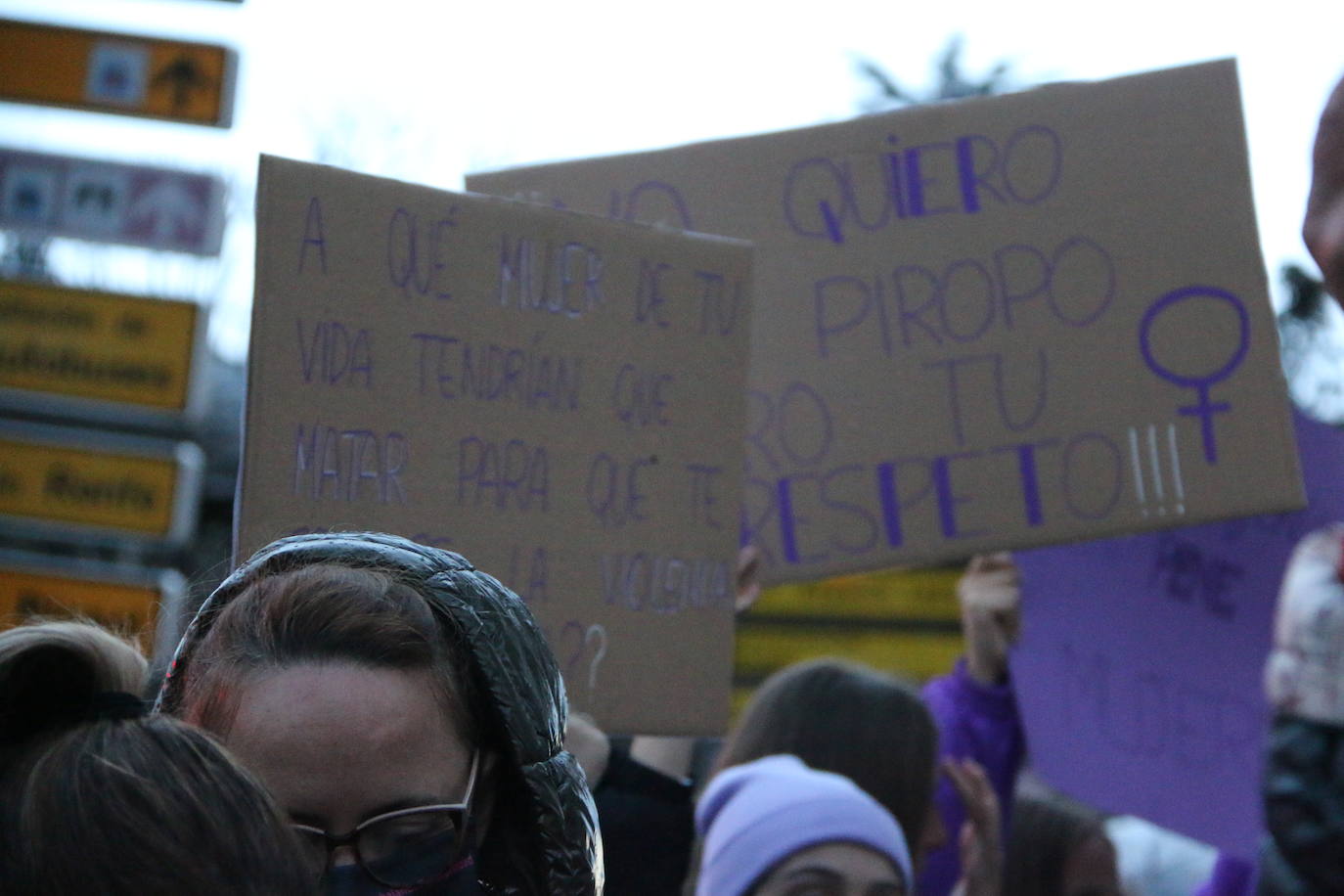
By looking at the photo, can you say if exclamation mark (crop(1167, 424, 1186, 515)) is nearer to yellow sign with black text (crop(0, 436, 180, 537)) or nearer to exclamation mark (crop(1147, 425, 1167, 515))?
exclamation mark (crop(1147, 425, 1167, 515))

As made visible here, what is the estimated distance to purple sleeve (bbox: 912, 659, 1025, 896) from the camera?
12.2 ft

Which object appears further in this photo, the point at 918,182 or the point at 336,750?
the point at 918,182

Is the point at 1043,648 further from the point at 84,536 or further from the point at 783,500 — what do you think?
the point at 84,536

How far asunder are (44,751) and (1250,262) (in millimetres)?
2329

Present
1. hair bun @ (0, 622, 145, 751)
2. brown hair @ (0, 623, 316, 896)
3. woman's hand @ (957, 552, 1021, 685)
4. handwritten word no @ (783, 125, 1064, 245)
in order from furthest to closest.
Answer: woman's hand @ (957, 552, 1021, 685) → handwritten word no @ (783, 125, 1064, 245) → hair bun @ (0, 622, 145, 751) → brown hair @ (0, 623, 316, 896)

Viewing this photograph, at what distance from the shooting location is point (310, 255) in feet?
6.57

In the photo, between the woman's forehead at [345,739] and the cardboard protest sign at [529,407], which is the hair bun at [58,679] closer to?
the woman's forehead at [345,739]

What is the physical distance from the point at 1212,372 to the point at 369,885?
198 centimetres

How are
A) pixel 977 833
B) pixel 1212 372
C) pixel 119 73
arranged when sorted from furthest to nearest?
pixel 119 73 → pixel 977 833 → pixel 1212 372

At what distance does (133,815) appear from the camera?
0.91m

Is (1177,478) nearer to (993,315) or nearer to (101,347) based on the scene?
(993,315)

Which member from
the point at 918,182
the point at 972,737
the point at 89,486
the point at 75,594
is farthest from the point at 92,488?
the point at 918,182

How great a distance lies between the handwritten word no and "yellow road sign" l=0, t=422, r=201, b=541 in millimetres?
3785

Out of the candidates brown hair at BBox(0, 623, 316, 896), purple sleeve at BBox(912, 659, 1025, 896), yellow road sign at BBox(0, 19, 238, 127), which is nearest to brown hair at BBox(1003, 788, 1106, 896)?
purple sleeve at BBox(912, 659, 1025, 896)
